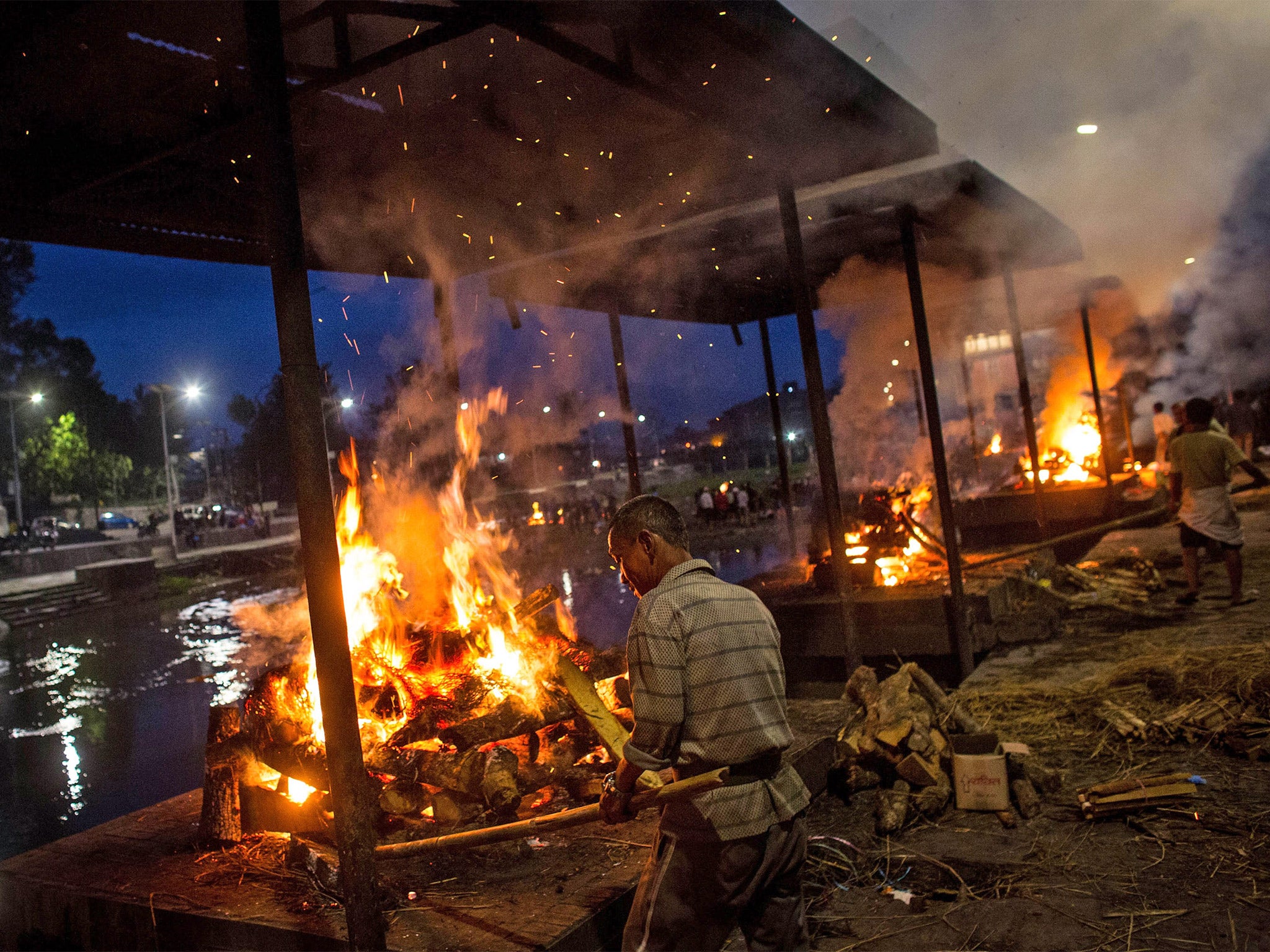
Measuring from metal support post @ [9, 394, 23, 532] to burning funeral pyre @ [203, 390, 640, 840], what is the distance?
133ft

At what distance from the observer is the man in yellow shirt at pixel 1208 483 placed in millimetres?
7449

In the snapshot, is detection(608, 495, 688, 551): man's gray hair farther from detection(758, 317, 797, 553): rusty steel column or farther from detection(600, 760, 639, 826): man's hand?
detection(758, 317, 797, 553): rusty steel column

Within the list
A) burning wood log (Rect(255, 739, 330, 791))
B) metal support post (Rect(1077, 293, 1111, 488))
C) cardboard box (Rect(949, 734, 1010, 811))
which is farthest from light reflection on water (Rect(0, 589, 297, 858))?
metal support post (Rect(1077, 293, 1111, 488))

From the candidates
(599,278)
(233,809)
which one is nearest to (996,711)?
(233,809)

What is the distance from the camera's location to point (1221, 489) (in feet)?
24.5

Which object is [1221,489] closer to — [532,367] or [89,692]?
[89,692]

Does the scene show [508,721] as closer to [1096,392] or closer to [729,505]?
[1096,392]

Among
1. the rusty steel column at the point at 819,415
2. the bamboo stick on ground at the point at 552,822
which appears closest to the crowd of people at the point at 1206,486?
the rusty steel column at the point at 819,415

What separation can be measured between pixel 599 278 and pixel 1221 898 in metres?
7.11

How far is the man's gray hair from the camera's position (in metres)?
2.67

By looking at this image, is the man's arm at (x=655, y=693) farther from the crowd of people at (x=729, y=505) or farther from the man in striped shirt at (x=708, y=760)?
the crowd of people at (x=729, y=505)

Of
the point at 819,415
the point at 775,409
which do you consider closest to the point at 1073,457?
the point at 775,409

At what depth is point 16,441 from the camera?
44.5 meters

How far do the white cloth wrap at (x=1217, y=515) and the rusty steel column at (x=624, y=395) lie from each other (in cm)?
528
